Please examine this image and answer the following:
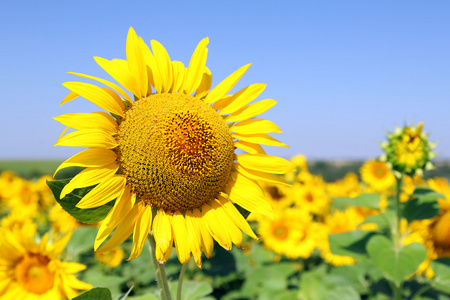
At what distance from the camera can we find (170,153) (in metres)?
1.61

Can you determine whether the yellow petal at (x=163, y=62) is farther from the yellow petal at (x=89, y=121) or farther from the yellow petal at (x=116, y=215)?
the yellow petal at (x=116, y=215)

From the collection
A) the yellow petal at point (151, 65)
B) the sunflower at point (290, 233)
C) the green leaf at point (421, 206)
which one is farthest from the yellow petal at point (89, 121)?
the sunflower at point (290, 233)

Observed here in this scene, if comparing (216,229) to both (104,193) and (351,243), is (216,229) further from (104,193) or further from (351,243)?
(351,243)

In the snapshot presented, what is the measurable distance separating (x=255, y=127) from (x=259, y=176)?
0.22 metres

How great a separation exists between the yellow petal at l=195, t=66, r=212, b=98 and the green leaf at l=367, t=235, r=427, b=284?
1798mm

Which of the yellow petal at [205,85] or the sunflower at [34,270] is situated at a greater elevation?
the yellow petal at [205,85]

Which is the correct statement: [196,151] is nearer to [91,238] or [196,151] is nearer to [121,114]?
[121,114]

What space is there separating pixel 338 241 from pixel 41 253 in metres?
2.34

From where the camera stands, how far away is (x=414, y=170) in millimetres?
3158

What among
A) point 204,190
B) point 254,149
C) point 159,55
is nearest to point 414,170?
point 254,149

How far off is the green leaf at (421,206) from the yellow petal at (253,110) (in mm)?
1996

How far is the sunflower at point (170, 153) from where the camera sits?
4.92 ft

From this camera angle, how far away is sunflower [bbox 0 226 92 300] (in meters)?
2.61

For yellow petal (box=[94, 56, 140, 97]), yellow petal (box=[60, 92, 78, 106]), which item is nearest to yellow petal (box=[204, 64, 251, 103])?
yellow petal (box=[94, 56, 140, 97])
